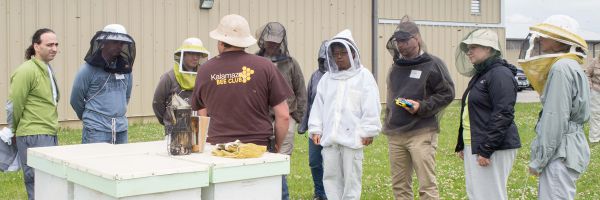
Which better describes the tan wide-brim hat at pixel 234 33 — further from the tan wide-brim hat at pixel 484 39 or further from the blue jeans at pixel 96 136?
the blue jeans at pixel 96 136

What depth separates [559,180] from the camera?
4281 millimetres

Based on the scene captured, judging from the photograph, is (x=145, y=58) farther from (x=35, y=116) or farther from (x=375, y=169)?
(x=35, y=116)

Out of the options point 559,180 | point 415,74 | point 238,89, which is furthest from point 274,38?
point 559,180

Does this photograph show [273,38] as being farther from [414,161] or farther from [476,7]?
[476,7]

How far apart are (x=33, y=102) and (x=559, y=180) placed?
4353 mm

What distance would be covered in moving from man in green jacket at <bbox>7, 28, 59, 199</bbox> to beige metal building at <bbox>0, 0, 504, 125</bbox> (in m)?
7.32

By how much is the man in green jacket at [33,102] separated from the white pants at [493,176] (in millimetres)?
3694

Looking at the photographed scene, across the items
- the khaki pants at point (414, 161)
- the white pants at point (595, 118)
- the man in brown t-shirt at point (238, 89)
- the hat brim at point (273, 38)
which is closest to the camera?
the man in brown t-shirt at point (238, 89)

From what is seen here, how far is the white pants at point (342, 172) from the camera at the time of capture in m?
5.40

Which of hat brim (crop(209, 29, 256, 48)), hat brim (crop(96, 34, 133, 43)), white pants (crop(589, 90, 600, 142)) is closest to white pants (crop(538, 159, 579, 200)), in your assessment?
hat brim (crop(209, 29, 256, 48))

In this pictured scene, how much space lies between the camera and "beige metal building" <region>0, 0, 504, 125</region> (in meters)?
12.4

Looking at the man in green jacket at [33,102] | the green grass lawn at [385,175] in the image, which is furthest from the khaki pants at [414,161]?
the man in green jacket at [33,102]

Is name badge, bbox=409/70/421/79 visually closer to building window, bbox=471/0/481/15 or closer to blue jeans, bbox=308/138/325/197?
blue jeans, bbox=308/138/325/197

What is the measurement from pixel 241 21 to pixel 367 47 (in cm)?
1253
